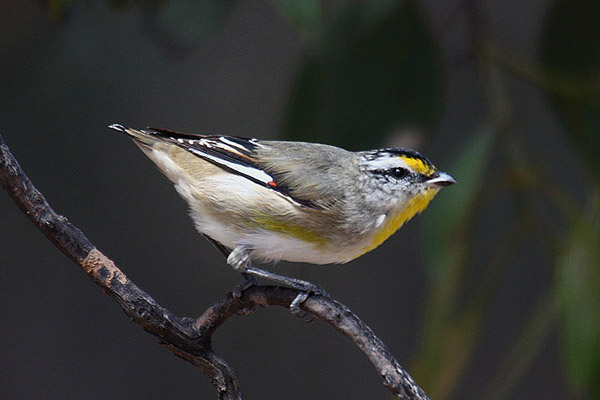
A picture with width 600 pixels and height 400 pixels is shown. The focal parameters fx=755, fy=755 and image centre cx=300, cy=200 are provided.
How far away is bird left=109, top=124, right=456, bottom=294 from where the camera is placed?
3.18ft

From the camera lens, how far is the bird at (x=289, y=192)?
97cm

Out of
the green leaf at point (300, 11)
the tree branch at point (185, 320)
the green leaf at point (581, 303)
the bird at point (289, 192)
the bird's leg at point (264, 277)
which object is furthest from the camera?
the green leaf at point (581, 303)

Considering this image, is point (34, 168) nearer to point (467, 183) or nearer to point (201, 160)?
point (201, 160)

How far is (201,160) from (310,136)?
38 centimetres

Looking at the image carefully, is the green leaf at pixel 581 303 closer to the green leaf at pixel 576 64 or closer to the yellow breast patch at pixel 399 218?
the green leaf at pixel 576 64

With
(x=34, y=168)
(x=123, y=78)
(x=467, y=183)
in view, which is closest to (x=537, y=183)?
(x=467, y=183)

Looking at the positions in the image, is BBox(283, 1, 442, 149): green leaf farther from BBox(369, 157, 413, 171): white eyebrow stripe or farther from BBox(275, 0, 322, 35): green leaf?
BBox(369, 157, 413, 171): white eyebrow stripe

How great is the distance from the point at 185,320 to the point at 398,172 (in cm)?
35

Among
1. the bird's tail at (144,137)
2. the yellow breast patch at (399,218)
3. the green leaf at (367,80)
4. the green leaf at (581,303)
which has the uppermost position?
the green leaf at (367,80)

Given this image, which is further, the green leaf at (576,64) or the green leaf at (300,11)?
the green leaf at (576,64)

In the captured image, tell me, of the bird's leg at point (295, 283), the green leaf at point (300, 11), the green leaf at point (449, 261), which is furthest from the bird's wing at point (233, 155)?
the green leaf at point (449, 261)

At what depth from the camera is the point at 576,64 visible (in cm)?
146

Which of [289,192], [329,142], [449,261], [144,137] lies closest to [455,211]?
[449,261]

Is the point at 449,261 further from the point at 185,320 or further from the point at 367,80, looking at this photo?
the point at 185,320
